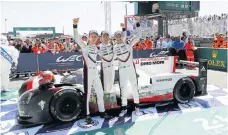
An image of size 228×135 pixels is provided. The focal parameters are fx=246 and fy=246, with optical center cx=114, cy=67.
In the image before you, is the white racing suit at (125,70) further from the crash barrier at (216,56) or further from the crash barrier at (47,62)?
the crash barrier at (216,56)

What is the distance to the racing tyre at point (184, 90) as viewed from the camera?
200 inches

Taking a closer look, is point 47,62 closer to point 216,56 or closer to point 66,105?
point 66,105

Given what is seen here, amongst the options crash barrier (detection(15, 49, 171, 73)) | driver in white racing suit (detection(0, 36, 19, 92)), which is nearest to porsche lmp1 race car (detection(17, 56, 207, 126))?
driver in white racing suit (detection(0, 36, 19, 92))

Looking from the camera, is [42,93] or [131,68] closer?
[42,93]

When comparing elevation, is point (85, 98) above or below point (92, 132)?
above

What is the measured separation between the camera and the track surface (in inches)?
152

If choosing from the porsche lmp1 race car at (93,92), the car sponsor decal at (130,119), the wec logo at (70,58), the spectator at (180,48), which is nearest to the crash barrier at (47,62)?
the wec logo at (70,58)

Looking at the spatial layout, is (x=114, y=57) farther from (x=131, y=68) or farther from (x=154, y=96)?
(x=154, y=96)

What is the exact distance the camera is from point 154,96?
484 cm

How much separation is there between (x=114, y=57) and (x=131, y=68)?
0.41 meters

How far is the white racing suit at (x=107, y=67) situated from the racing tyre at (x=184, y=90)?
1404mm

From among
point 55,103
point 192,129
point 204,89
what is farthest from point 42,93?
point 204,89

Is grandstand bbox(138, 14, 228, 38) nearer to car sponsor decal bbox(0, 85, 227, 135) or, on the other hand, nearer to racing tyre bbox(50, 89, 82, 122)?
car sponsor decal bbox(0, 85, 227, 135)

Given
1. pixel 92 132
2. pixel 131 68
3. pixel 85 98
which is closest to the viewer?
pixel 92 132
